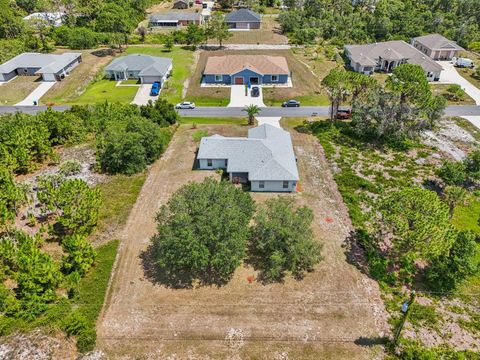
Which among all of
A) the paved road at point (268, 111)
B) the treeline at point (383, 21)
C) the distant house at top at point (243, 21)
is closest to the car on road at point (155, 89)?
the paved road at point (268, 111)

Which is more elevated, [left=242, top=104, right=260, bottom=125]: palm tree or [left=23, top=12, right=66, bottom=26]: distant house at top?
[left=23, top=12, right=66, bottom=26]: distant house at top

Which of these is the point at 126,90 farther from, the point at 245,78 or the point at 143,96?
the point at 245,78

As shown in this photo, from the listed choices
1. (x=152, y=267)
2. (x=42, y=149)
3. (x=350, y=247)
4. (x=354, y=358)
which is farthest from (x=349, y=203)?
(x=42, y=149)

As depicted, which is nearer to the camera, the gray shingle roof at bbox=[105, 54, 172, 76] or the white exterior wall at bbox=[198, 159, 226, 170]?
the white exterior wall at bbox=[198, 159, 226, 170]

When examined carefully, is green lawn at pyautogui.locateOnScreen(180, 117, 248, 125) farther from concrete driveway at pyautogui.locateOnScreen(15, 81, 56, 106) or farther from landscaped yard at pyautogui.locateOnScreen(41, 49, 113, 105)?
concrete driveway at pyautogui.locateOnScreen(15, 81, 56, 106)

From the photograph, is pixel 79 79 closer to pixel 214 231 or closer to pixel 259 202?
pixel 259 202

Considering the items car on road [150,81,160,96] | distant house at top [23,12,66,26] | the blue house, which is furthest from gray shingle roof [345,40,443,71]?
distant house at top [23,12,66,26]

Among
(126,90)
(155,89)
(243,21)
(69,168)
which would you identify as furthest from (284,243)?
(243,21)
